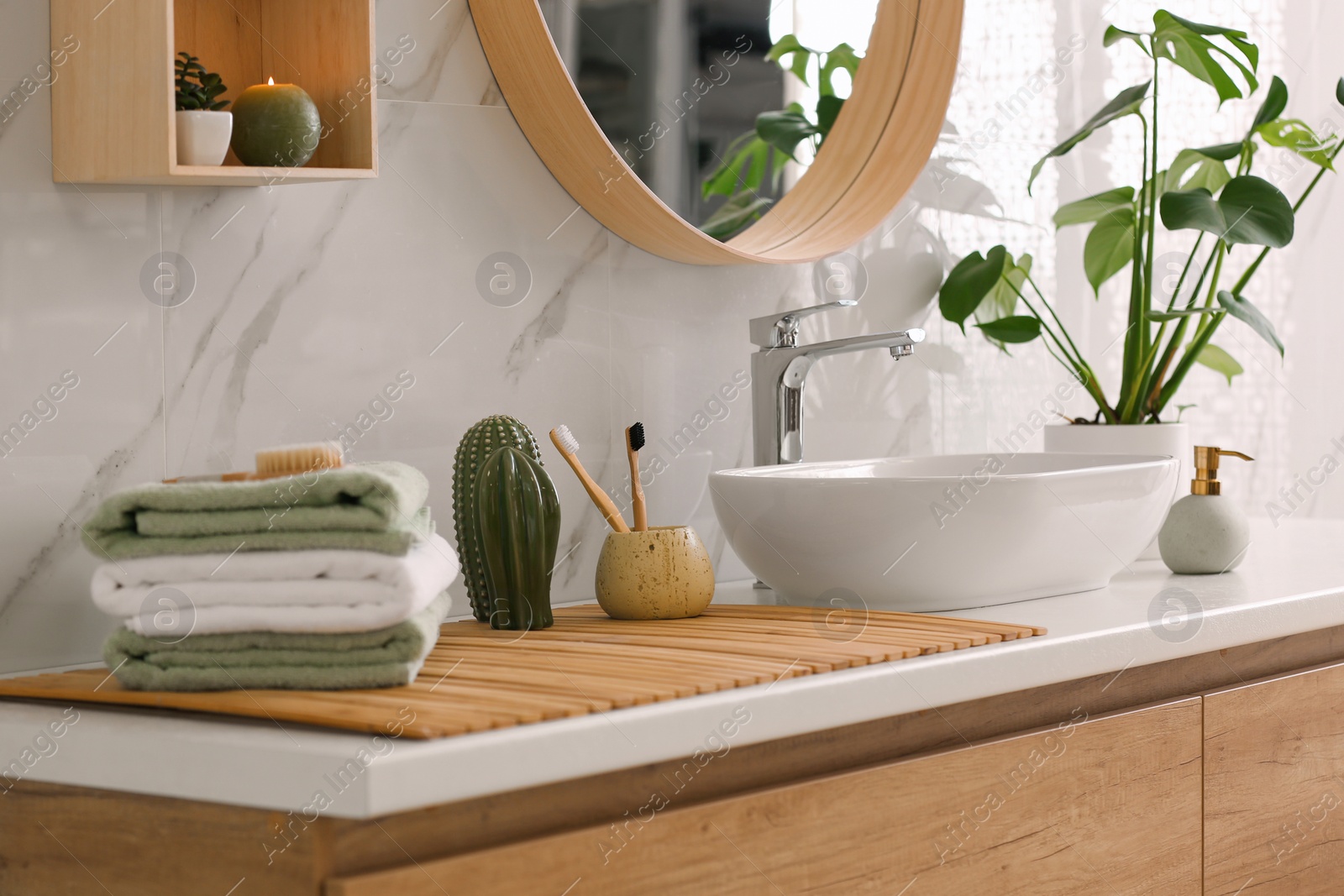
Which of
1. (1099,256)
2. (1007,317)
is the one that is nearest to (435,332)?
(1007,317)

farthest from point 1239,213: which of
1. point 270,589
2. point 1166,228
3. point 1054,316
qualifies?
point 270,589

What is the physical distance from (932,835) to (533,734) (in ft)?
1.13

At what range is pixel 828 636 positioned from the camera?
1.03 meters

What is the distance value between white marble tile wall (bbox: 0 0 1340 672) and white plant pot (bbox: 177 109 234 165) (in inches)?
4.4

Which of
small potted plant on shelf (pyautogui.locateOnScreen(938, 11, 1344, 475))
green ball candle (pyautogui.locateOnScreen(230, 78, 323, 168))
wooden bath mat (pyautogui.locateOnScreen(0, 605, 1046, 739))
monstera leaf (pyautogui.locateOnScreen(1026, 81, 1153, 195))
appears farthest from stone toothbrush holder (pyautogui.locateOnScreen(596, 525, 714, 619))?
monstera leaf (pyautogui.locateOnScreen(1026, 81, 1153, 195))

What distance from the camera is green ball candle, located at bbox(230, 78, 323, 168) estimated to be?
1036 mm

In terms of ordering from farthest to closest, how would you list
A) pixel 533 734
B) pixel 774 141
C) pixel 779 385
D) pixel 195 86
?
1. pixel 774 141
2. pixel 779 385
3. pixel 195 86
4. pixel 533 734

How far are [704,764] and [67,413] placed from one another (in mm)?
573

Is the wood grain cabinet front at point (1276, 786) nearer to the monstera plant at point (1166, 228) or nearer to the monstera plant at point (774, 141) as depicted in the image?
the monstera plant at point (1166, 228)

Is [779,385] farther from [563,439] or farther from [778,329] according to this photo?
[563,439]

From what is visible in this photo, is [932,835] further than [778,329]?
No

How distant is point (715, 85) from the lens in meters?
1.50

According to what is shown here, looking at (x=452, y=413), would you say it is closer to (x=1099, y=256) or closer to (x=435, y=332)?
(x=435, y=332)

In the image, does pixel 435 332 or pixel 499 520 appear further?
pixel 435 332
